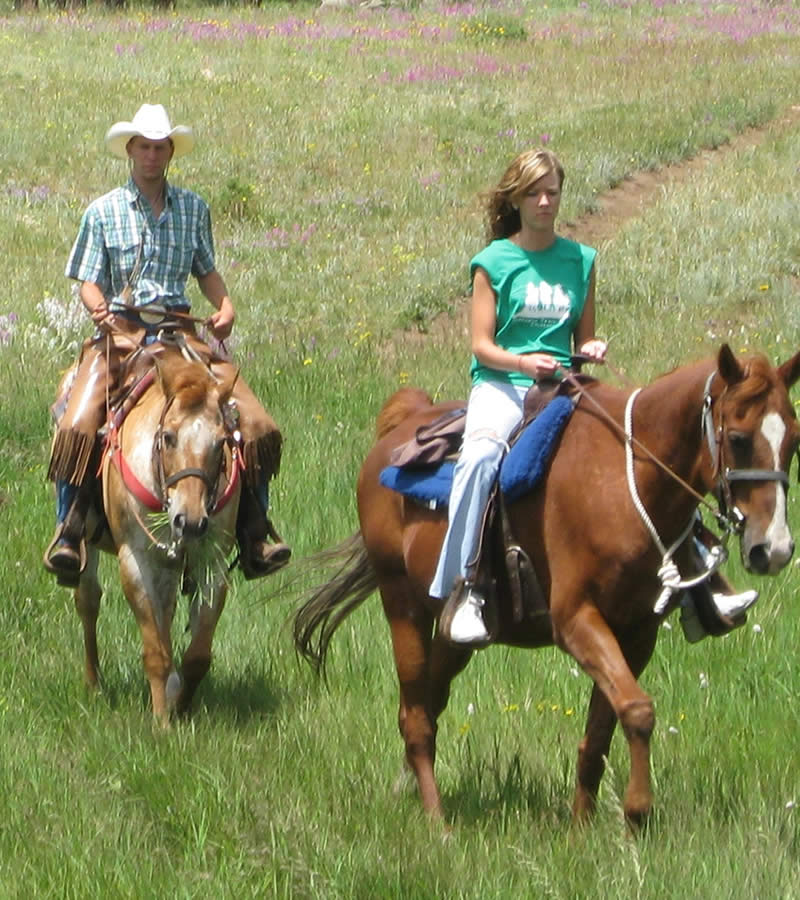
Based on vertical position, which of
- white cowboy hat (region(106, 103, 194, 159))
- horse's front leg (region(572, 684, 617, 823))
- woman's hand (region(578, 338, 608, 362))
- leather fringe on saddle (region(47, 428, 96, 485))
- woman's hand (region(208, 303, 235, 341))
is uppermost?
white cowboy hat (region(106, 103, 194, 159))

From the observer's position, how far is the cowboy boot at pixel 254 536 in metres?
8.68

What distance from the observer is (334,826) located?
619 centimetres

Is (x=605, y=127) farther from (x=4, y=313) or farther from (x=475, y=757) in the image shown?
(x=475, y=757)

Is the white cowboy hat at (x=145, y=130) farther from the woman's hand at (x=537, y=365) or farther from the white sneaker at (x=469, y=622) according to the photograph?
the white sneaker at (x=469, y=622)

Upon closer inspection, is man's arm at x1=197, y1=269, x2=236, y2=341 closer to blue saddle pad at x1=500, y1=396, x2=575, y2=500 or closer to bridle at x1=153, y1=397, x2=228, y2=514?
bridle at x1=153, y1=397, x2=228, y2=514

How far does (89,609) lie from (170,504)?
1.53 meters

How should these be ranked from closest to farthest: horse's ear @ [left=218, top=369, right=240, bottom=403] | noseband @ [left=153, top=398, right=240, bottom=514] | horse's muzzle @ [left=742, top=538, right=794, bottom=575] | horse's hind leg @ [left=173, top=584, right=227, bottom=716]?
horse's muzzle @ [left=742, top=538, right=794, bottom=575] < noseband @ [left=153, top=398, right=240, bottom=514] < horse's ear @ [left=218, top=369, right=240, bottom=403] < horse's hind leg @ [left=173, top=584, right=227, bottom=716]

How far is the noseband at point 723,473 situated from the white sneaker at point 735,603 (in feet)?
2.13

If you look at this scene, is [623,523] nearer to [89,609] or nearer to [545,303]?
[545,303]

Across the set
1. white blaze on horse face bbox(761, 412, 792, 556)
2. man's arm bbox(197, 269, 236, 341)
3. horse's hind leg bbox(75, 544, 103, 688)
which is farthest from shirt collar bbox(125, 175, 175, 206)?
white blaze on horse face bbox(761, 412, 792, 556)

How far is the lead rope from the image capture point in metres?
5.79

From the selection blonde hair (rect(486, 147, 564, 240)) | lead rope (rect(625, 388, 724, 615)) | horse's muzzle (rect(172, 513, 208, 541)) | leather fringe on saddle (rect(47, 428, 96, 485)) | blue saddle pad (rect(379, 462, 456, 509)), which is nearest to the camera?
lead rope (rect(625, 388, 724, 615))

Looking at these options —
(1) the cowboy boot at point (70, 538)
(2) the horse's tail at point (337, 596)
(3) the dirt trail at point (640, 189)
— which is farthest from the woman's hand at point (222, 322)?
(3) the dirt trail at point (640, 189)

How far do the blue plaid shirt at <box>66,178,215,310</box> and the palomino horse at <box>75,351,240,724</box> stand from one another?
0.50m
